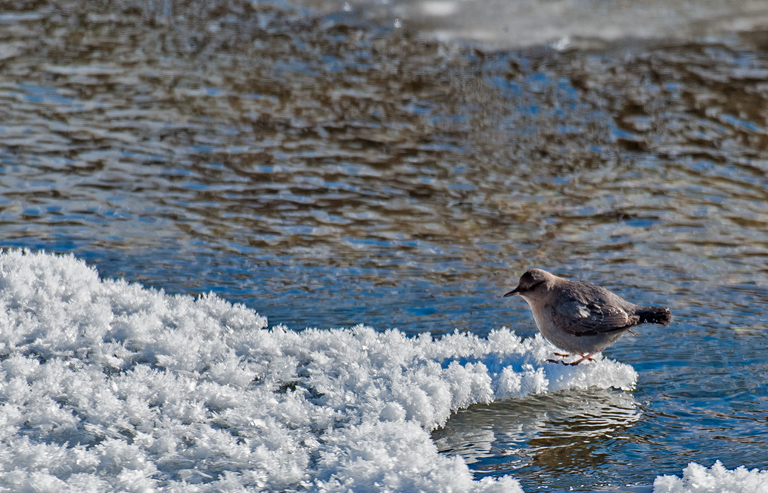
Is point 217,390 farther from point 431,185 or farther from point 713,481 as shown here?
point 431,185

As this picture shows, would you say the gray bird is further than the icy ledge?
Yes

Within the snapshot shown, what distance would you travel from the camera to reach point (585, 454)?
3568 millimetres

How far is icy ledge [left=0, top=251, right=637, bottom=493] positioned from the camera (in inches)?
124

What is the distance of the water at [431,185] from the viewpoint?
4.07m

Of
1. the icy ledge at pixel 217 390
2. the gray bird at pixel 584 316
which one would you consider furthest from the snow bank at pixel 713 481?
the gray bird at pixel 584 316

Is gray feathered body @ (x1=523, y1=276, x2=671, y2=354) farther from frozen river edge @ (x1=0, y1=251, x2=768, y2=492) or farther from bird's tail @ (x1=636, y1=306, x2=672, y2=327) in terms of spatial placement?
frozen river edge @ (x1=0, y1=251, x2=768, y2=492)

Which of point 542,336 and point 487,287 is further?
point 487,287

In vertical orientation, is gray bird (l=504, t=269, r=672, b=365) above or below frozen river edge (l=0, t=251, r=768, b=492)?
above

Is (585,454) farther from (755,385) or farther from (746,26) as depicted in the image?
(746,26)

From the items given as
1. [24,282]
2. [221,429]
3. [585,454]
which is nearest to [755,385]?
[585,454]

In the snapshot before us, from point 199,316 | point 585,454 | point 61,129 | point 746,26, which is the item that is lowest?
point 585,454

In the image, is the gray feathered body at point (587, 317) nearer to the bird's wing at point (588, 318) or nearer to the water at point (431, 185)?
the bird's wing at point (588, 318)

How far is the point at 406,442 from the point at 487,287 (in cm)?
213

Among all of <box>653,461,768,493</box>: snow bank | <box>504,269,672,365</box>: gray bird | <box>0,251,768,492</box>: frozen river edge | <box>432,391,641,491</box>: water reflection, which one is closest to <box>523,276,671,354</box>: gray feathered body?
Answer: <box>504,269,672,365</box>: gray bird
